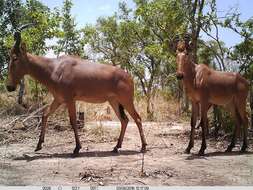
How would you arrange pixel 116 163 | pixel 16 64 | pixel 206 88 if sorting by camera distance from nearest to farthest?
pixel 116 163 → pixel 16 64 → pixel 206 88

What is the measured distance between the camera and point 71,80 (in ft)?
18.5

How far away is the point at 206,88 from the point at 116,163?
1.53 m

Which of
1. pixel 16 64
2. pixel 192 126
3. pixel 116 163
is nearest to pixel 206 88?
pixel 192 126

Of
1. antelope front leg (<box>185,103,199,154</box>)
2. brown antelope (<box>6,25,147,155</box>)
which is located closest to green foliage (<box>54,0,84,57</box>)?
brown antelope (<box>6,25,147,155</box>)

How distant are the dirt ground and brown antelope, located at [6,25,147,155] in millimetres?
306

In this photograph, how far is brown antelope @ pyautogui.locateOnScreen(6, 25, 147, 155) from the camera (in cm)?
559

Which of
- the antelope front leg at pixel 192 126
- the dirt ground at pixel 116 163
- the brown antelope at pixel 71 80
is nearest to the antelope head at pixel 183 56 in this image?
the antelope front leg at pixel 192 126

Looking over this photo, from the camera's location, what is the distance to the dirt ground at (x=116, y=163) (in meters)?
4.43

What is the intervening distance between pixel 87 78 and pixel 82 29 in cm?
136

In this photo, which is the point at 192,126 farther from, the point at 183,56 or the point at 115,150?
the point at 115,150

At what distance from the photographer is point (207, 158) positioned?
17.3ft

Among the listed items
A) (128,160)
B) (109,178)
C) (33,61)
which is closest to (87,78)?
(33,61)

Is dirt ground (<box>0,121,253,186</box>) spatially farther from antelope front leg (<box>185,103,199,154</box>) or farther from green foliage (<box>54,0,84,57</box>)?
green foliage (<box>54,0,84,57</box>)

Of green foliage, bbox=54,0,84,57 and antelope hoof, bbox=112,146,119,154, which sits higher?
green foliage, bbox=54,0,84,57
